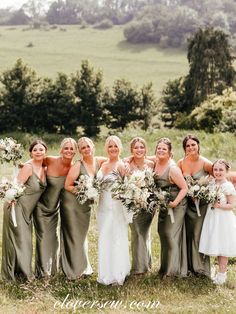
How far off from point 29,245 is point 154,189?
2.38 metres

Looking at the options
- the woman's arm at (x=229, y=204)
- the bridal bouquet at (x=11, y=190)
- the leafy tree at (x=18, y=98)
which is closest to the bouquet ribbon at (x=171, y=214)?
the woman's arm at (x=229, y=204)

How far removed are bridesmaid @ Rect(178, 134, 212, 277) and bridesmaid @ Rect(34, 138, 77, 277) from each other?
6.53ft

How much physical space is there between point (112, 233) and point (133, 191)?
989 mm

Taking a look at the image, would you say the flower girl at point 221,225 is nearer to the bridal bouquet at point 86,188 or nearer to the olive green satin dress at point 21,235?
the bridal bouquet at point 86,188

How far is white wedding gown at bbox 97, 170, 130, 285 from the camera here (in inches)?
335

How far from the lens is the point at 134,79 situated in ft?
222

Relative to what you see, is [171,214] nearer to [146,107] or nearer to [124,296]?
[124,296]

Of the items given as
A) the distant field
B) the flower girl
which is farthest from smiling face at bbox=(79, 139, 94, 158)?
the distant field

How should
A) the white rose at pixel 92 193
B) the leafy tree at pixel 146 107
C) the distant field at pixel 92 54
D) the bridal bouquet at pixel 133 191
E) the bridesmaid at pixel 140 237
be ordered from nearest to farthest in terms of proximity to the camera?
1. the bridal bouquet at pixel 133 191
2. the white rose at pixel 92 193
3. the bridesmaid at pixel 140 237
4. the leafy tree at pixel 146 107
5. the distant field at pixel 92 54

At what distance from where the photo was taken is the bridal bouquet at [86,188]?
8.13 m

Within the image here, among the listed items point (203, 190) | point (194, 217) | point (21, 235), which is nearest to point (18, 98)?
point (21, 235)

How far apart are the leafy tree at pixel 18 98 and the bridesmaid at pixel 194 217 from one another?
117 feet

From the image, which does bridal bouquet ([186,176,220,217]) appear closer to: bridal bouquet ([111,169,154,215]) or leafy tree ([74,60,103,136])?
bridal bouquet ([111,169,154,215])

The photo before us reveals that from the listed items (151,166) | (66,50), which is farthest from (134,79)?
(151,166)
